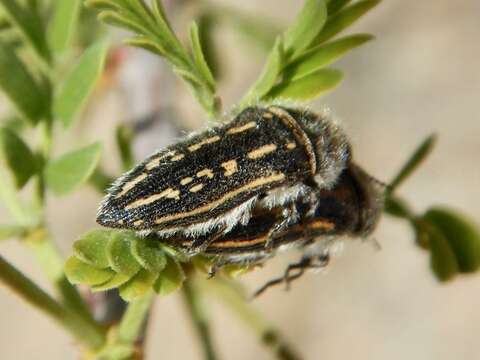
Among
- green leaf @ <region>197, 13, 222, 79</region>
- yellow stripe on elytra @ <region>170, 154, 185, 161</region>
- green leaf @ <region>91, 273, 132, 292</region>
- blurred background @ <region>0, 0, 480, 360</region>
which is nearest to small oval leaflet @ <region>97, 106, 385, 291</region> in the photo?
yellow stripe on elytra @ <region>170, 154, 185, 161</region>

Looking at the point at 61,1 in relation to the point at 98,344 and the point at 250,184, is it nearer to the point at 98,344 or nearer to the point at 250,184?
the point at 250,184

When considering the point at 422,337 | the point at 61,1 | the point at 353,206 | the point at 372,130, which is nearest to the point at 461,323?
the point at 422,337

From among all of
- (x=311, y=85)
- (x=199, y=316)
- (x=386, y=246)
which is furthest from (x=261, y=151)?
(x=386, y=246)

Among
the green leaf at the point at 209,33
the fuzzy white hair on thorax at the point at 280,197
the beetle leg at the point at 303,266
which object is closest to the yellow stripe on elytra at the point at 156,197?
the fuzzy white hair on thorax at the point at 280,197

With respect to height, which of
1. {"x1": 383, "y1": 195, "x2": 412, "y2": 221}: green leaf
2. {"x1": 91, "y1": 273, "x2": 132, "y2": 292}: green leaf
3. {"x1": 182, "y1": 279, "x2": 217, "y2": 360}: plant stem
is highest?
{"x1": 91, "y1": 273, "x2": 132, "y2": 292}: green leaf

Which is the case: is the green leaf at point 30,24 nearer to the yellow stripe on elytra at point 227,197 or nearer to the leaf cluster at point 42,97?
the leaf cluster at point 42,97

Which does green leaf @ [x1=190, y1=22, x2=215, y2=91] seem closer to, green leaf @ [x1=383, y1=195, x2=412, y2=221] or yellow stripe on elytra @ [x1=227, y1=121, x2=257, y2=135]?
yellow stripe on elytra @ [x1=227, y1=121, x2=257, y2=135]
